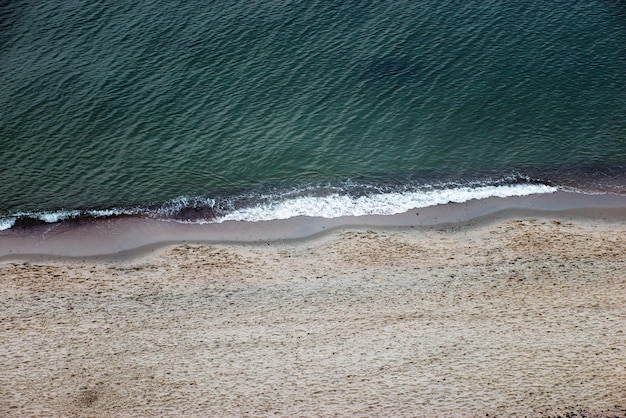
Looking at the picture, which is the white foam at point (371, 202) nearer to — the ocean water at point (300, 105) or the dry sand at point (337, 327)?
the ocean water at point (300, 105)

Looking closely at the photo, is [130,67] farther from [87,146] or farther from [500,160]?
[500,160]

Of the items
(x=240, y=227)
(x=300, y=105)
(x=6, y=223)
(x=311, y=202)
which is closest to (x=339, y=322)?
(x=240, y=227)

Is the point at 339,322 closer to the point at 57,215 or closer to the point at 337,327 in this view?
the point at 337,327

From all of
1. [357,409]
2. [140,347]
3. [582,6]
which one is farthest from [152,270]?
[582,6]

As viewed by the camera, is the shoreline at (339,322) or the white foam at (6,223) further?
the white foam at (6,223)

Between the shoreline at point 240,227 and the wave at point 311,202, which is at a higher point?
the wave at point 311,202

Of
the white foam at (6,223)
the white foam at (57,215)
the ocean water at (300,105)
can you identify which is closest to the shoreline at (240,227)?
the white foam at (6,223)
